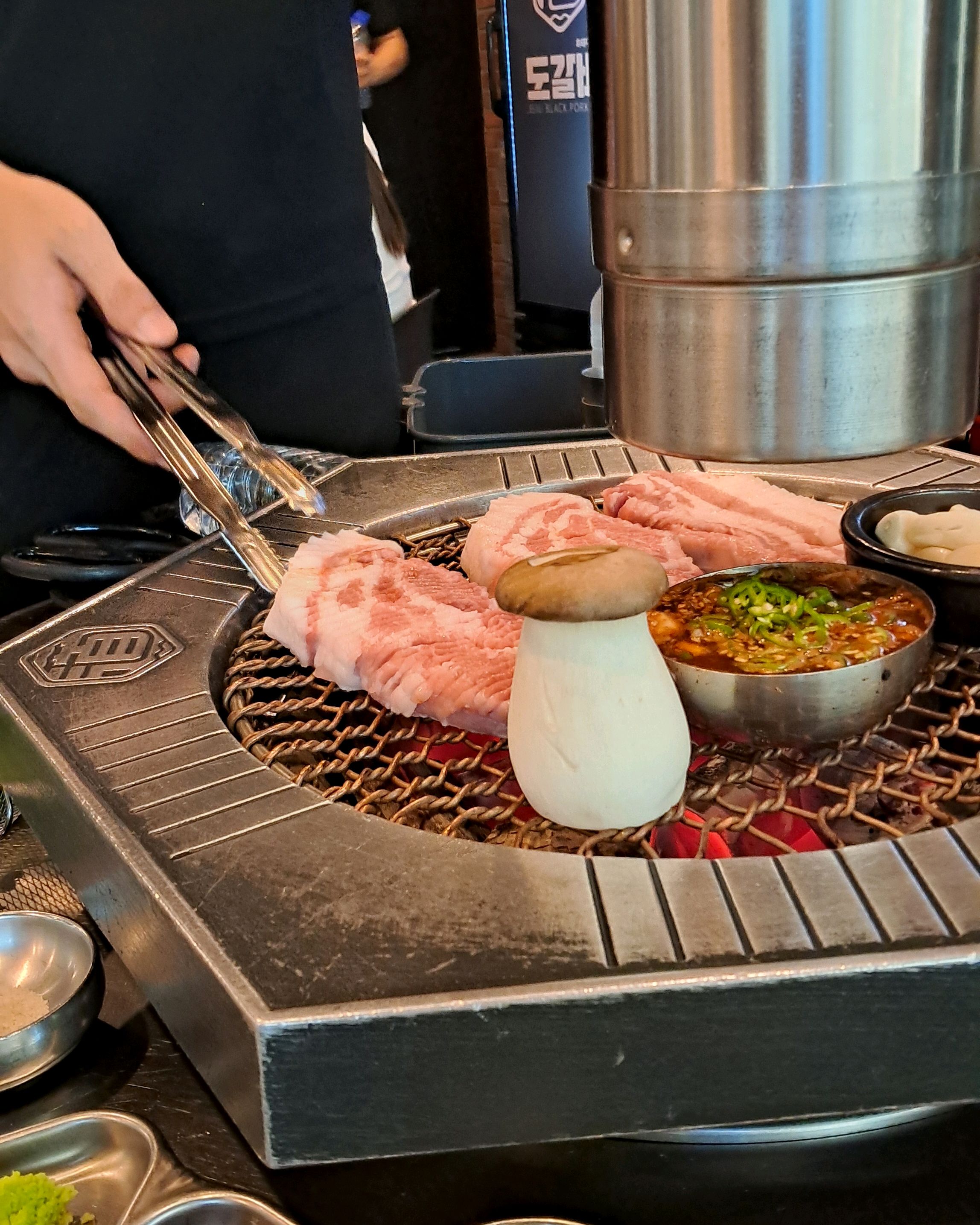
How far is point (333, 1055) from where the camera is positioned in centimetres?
92

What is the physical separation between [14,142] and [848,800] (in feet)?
7.09

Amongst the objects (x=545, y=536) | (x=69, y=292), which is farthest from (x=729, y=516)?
(x=69, y=292)

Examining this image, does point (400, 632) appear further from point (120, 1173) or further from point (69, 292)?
point (69, 292)

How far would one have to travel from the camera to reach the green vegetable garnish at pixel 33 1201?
1.07m

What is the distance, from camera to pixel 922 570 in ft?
4.95

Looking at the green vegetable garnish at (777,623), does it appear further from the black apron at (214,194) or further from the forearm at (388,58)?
the forearm at (388,58)

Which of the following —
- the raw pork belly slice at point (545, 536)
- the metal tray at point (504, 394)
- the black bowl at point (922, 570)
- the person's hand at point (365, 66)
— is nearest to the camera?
the black bowl at point (922, 570)

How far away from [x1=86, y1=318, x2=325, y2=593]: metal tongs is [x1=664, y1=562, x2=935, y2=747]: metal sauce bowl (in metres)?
0.77

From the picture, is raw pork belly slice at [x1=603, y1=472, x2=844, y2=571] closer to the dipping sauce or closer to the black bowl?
the black bowl

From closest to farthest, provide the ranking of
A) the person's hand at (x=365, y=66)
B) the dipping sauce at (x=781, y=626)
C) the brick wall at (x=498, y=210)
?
the dipping sauce at (x=781, y=626) → the person's hand at (x=365, y=66) → the brick wall at (x=498, y=210)

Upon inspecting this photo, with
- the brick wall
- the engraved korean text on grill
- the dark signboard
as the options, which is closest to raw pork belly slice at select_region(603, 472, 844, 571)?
the engraved korean text on grill

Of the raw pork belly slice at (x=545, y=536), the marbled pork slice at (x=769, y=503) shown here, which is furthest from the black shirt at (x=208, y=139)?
the marbled pork slice at (x=769, y=503)

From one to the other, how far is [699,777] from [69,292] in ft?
5.37

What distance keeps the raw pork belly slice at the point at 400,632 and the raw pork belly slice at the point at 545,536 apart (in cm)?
6
